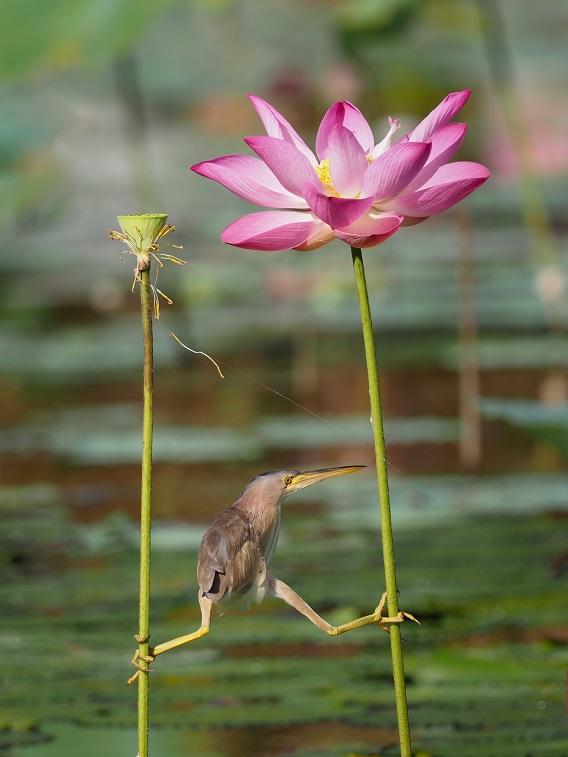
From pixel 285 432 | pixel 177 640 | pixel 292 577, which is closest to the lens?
pixel 177 640

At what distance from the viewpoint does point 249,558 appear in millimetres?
848

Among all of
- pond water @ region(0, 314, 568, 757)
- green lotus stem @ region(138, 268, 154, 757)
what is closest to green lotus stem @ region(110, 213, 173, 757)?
green lotus stem @ region(138, 268, 154, 757)

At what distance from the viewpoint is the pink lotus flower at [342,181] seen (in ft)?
2.62

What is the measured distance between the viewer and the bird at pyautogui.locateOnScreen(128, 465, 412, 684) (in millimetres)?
826

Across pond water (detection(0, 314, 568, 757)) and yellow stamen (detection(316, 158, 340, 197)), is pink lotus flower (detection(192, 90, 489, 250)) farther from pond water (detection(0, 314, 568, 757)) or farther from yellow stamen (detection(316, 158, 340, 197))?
pond water (detection(0, 314, 568, 757))

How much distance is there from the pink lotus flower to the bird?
15cm

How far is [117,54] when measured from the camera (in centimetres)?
268

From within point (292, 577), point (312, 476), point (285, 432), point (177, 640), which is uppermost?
point (285, 432)

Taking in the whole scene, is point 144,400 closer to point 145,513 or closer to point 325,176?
point 145,513

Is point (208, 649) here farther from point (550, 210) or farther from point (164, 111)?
point (164, 111)

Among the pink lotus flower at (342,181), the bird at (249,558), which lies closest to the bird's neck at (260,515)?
the bird at (249,558)

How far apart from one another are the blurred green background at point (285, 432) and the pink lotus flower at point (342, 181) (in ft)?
1.58

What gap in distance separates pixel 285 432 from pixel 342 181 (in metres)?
1.81

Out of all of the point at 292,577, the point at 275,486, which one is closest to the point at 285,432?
the point at 292,577
